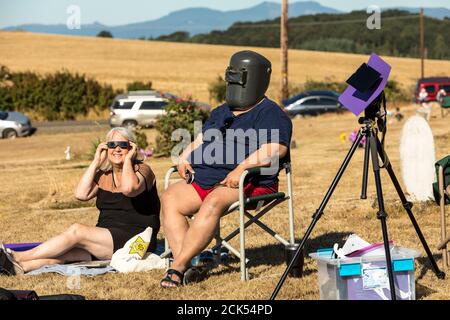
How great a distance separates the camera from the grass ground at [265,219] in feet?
19.0

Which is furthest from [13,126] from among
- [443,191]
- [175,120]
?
[443,191]

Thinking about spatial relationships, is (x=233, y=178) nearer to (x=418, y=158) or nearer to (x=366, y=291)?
(x=366, y=291)

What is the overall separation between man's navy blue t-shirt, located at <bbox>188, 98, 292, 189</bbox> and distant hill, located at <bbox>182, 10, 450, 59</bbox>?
7112cm

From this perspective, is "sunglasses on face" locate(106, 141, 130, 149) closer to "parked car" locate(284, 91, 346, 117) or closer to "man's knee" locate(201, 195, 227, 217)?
"man's knee" locate(201, 195, 227, 217)

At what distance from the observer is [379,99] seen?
5203 millimetres

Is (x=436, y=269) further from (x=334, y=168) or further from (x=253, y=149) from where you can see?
(x=334, y=168)

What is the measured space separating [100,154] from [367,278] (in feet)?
7.75

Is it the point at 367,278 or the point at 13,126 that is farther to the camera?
the point at 13,126

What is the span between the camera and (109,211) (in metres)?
6.79

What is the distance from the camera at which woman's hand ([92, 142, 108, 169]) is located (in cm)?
661

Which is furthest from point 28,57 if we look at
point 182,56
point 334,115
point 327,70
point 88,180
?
point 88,180

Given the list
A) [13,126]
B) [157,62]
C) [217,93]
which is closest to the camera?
[13,126]

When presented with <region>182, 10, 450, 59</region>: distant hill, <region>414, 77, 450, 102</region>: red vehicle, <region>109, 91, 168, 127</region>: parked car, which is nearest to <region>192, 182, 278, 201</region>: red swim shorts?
<region>109, 91, 168, 127</region>: parked car
